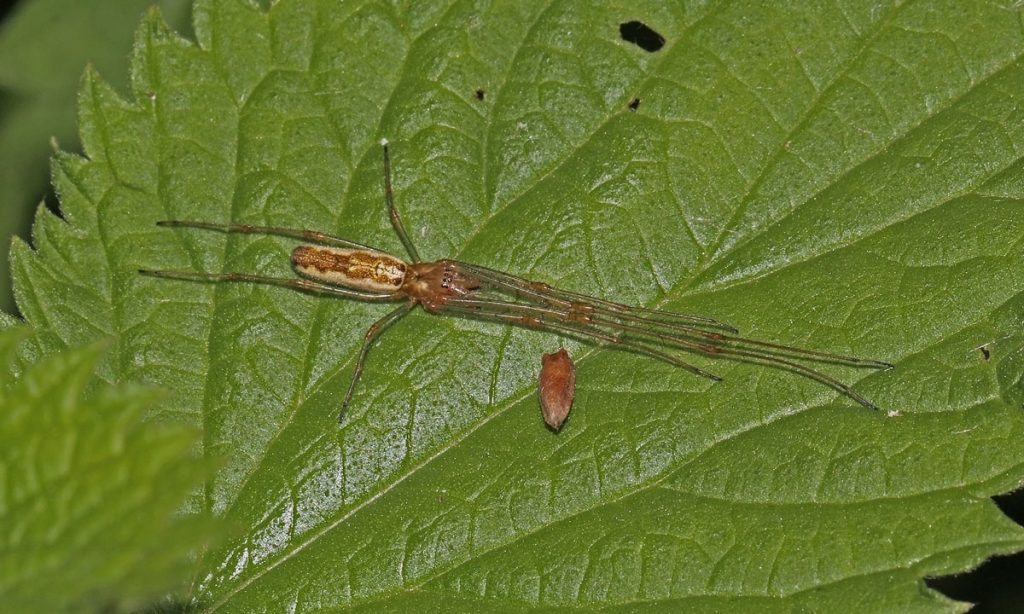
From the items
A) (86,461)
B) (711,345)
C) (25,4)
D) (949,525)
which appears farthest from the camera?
(25,4)

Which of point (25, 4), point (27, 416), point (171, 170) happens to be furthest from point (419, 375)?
point (25, 4)

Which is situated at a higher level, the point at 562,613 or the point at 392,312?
the point at 392,312

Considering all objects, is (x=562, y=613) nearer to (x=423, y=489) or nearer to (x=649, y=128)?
(x=423, y=489)

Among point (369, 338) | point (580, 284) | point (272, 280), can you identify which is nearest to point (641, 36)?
point (580, 284)

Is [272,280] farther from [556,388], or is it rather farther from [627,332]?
[627,332]

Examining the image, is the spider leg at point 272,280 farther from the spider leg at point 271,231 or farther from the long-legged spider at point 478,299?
the spider leg at point 271,231

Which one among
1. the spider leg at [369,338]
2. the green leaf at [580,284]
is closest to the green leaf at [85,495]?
the green leaf at [580,284]

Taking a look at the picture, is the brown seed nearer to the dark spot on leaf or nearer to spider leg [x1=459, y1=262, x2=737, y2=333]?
spider leg [x1=459, y1=262, x2=737, y2=333]

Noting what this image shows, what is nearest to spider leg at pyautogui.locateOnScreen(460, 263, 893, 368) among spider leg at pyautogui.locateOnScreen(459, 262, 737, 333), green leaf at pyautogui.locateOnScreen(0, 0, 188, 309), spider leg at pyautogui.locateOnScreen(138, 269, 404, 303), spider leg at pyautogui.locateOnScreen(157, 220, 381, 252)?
spider leg at pyautogui.locateOnScreen(459, 262, 737, 333)
